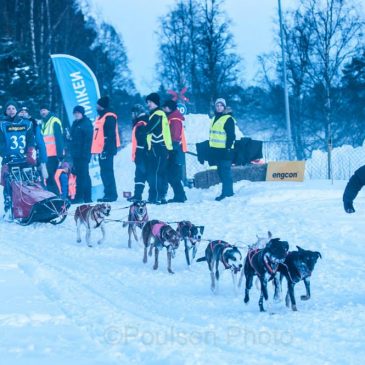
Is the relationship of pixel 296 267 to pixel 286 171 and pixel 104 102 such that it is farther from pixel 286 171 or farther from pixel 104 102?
pixel 286 171

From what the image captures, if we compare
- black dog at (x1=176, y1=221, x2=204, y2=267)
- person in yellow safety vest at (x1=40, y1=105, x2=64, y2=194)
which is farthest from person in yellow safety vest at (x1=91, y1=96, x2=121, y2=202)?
black dog at (x1=176, y1=221, x2=204, y2=267)

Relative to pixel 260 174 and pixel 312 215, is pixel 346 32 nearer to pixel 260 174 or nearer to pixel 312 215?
pixel 260 174

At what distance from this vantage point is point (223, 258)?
588cm

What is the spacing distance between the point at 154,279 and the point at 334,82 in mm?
26109

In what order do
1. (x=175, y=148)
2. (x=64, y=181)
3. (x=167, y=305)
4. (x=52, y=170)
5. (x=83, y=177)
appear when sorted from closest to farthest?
(x=167, y=305), (x=175, y=148), (x=83, y=177), (x=52, y=170), (x=64, y=181)

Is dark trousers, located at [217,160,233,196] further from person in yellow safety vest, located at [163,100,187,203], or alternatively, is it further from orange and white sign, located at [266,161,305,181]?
orange and white sign, located at [266,161,305,181]

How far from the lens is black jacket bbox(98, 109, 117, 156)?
11906 mm

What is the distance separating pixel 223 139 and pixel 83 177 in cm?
262

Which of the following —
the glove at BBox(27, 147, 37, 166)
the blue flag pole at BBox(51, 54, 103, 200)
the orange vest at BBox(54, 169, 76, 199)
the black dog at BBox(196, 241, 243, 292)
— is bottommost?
the black dog at BBox(196, 241, 243, 292)

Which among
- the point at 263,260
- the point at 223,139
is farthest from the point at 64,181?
the point at 263,260

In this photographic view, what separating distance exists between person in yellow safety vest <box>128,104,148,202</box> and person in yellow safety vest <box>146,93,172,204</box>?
30 cm

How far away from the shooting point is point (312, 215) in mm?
9594

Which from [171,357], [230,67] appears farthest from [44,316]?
[230,67]

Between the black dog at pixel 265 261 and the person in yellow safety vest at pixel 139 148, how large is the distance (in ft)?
21.2
